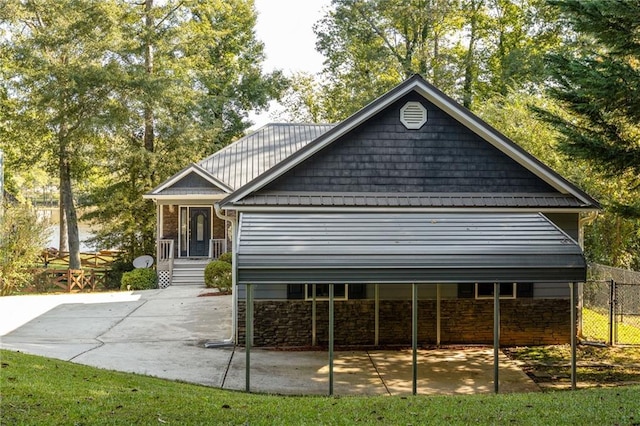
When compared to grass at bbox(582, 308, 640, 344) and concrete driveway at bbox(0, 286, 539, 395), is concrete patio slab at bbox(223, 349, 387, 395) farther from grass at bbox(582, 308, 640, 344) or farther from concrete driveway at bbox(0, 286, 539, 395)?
grass at bbox(582, 308, 640, 344)

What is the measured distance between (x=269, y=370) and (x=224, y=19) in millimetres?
29570

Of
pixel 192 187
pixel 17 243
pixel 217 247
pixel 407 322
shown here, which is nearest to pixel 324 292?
pixel 407 322

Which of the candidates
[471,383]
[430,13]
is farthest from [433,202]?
[430,13]

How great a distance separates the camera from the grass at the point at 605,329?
50.0 feet

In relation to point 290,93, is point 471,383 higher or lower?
lower

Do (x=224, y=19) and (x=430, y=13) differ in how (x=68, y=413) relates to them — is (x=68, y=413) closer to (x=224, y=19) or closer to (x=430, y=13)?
(x=430, y=13)

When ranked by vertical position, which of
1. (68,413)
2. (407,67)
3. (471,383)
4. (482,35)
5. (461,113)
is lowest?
(471,383)

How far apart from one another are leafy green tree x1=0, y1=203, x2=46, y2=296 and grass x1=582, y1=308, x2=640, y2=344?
1967 centimetres

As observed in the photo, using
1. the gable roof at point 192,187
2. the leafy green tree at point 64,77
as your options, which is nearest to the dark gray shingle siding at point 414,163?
the gable roof at point 192,187

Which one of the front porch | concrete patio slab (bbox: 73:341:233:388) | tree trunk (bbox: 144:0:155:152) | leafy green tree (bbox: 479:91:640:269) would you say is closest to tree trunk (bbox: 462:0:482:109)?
leafy green tree (bbox: 479:91:640:269)

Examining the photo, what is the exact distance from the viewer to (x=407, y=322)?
14.2 meters

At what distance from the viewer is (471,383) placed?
440 inches

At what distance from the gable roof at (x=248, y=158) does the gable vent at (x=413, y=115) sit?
9929 millimetres

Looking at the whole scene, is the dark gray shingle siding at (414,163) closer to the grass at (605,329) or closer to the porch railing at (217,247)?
the grass at (605,329)
